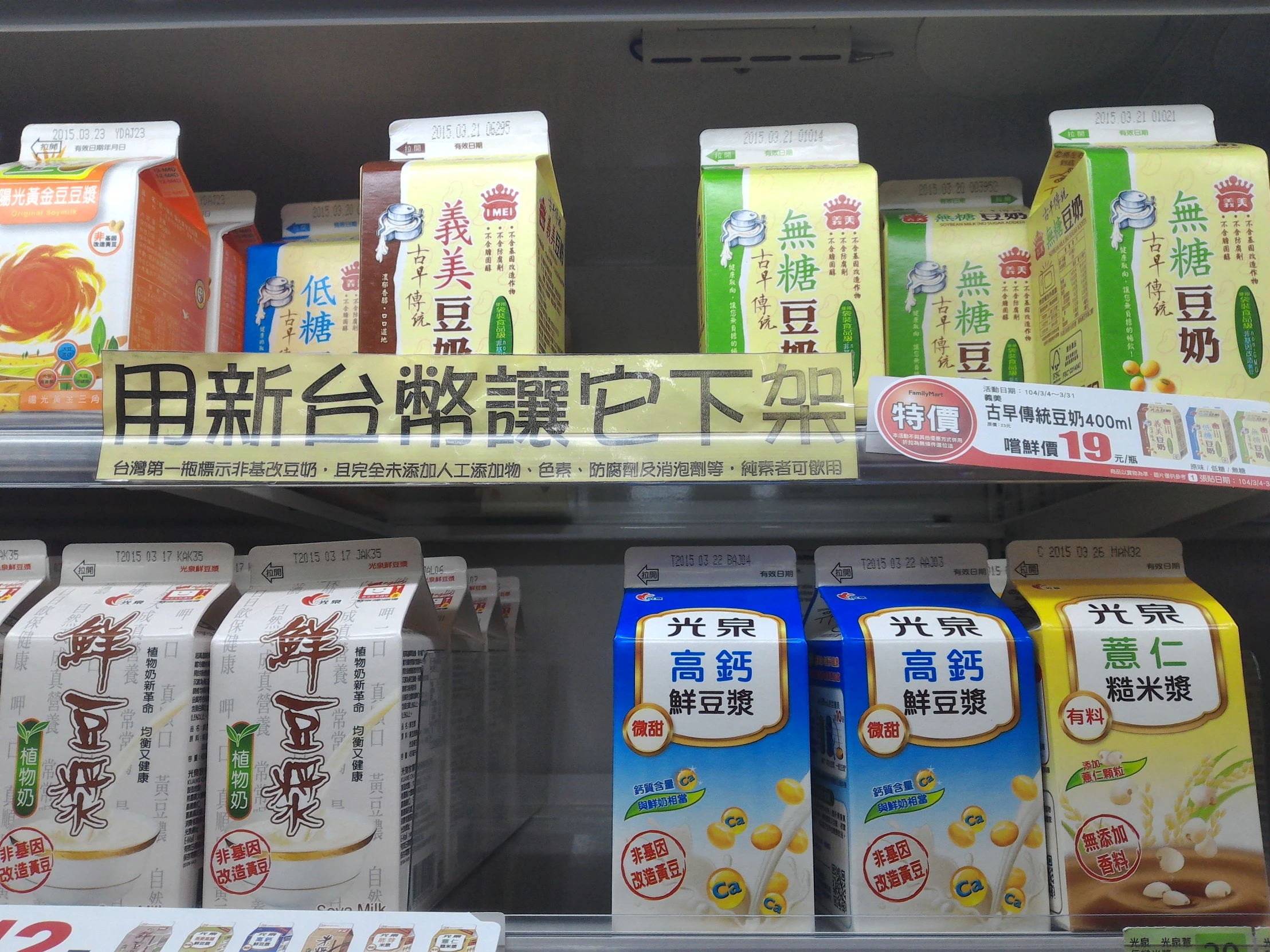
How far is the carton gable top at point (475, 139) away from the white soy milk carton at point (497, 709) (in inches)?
22.1

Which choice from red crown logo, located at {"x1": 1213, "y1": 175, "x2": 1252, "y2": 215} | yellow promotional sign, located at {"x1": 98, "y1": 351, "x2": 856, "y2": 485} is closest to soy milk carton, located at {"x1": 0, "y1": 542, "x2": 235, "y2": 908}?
yellow promotional sign, located at {"x1": 98, "y1": 351, "x2": 856, "y2": 485}

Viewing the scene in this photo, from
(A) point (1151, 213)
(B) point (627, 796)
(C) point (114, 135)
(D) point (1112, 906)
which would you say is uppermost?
(C) point (114, 135)

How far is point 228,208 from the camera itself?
3.95 ft

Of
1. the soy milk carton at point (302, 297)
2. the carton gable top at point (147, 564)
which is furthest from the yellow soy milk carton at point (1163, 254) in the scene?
the carton gable top at point (147, 564)

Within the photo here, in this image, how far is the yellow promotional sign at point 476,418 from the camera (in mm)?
803

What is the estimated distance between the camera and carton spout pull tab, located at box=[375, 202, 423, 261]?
0.98 metres

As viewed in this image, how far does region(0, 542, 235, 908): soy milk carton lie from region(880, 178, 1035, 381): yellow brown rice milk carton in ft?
2.91

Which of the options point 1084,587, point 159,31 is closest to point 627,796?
point 1084,587

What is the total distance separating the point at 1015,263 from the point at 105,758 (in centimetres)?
116

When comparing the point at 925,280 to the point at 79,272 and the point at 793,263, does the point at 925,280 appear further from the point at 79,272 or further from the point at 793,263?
the point at 79,272

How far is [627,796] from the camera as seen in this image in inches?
33.1

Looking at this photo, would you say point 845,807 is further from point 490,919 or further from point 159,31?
point 159,31

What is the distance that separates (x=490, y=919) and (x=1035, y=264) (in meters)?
0.96

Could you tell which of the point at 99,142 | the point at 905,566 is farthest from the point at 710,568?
the point at 99,142
